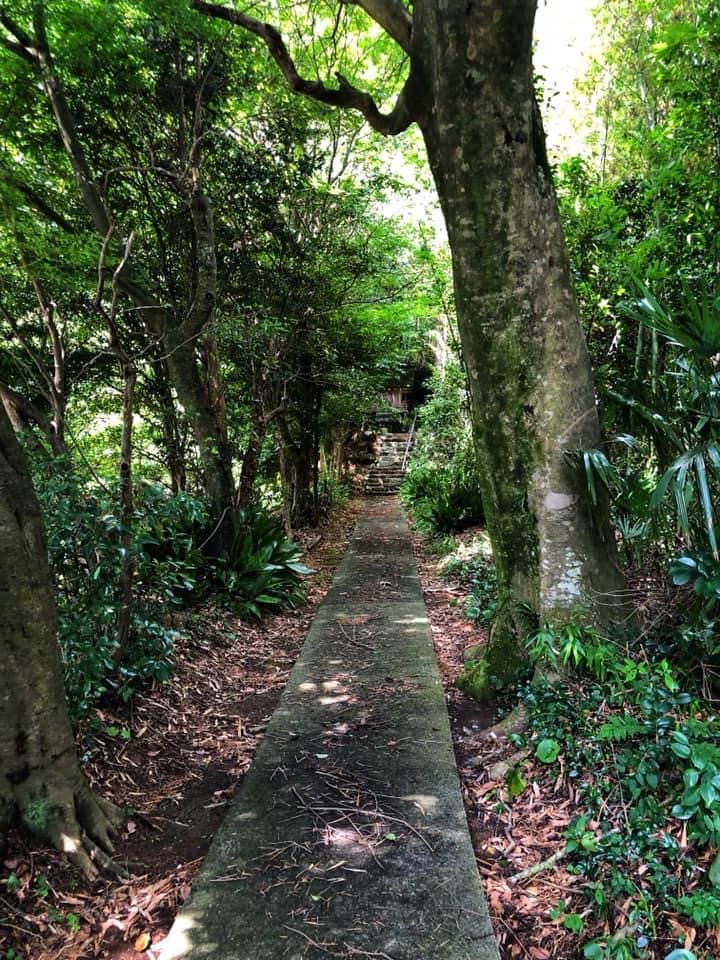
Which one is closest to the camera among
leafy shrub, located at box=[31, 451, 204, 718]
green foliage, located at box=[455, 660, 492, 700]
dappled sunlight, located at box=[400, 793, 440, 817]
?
dappled sunlight, located at box=[400, 793, 440, 817]

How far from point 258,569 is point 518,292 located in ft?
12.3

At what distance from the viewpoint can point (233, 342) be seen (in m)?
6.33

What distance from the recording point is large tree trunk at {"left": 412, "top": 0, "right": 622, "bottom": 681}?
2.88 m

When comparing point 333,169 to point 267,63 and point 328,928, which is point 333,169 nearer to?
point 267,63

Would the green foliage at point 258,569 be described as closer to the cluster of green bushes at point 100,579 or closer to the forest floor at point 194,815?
the forest floor at point 194,815

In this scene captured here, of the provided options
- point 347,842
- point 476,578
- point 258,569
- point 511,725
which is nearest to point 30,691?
point 347,842

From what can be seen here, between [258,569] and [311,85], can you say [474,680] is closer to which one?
[258,569]

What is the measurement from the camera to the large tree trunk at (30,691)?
6.63 feet

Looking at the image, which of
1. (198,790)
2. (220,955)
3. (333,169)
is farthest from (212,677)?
(333,169)

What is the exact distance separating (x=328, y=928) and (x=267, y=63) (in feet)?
22.2

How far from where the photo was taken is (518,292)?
120 inches

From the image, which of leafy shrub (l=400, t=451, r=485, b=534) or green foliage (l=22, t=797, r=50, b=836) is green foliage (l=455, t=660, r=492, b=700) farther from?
leafy shrub (l=400, t=451, r=485, b=534)

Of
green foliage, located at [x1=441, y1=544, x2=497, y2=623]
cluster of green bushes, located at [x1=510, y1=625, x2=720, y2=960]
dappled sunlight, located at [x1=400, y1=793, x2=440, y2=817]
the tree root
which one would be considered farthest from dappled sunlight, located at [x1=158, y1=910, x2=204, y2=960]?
green foliage, located at [x1=441, y1=544, x2=497, y2=623]

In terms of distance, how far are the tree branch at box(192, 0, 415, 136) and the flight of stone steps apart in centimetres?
1292
